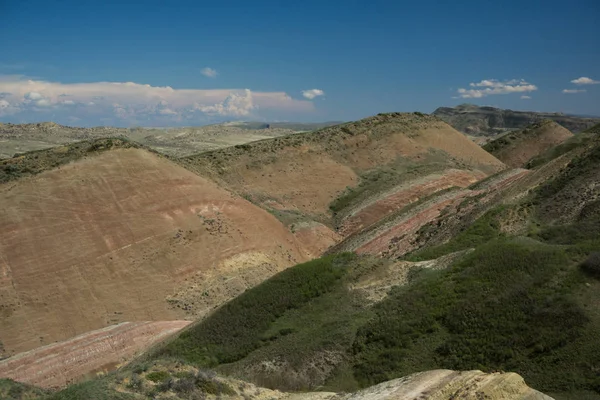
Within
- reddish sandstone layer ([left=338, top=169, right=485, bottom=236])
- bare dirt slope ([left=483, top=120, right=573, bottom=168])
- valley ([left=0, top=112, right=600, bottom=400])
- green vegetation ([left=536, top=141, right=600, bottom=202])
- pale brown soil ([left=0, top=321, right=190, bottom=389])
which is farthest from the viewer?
bare dirt slope ([left=483, top=120, right=573, bottom=168])

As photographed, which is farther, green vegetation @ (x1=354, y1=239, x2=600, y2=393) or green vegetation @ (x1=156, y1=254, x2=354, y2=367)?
green vegetation @ (x1=156, y1=254, x2=354, y2=367)

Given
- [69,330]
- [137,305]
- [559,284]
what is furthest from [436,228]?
[69,330]

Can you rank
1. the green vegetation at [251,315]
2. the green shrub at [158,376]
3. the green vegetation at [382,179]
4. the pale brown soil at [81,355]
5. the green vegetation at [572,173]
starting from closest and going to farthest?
1. the green shrub at [158,376]
2. the green vegetation at [251,315]
3. the pale brown soil at [81,355]
4. the green vegetation at [572,173]
5. the green vegetation at [382,179]

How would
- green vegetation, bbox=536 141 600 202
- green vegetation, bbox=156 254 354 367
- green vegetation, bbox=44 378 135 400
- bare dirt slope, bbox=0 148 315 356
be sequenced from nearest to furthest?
green vegetation, bbox=44 378 135 400 → green vegetation, bbox=156 254 354 367 → green vegetation, bbox=536 141 600 202 → bare dirt slope, bbox=0 148 315 356

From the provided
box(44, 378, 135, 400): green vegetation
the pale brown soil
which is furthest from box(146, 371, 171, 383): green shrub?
the pale brown soil

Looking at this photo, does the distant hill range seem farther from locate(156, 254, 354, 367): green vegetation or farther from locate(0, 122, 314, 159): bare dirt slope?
locate(156, 254, 354, 367): green vegetation

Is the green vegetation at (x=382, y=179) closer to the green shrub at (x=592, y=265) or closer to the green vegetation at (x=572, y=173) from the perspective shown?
the green vegetation at (x=572, y=173)

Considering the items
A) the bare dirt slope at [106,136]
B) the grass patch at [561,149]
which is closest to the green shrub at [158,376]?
the grass patch at [561,149]

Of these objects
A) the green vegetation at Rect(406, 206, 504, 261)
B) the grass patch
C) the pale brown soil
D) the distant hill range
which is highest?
the distant hill range
